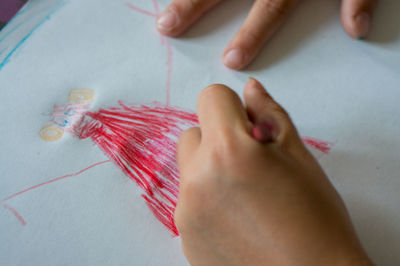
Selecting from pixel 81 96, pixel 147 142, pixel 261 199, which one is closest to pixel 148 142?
pixel 147 142

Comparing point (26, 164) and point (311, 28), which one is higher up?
point (311, 28)

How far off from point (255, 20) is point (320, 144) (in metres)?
0.28

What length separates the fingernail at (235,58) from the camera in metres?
0.61

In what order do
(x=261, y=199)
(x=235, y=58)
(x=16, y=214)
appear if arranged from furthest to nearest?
Result: (x=235, y=58) → (x=16, y=214) → (x=261, y=199)

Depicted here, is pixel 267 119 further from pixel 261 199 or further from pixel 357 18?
pixel 357 18

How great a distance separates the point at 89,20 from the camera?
65cm

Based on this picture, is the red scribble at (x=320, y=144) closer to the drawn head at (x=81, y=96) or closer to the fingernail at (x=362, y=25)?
the fingernail at (x=362, y=25)

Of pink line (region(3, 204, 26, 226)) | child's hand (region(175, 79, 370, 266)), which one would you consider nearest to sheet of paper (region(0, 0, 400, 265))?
pink line (region(3, 204, 26, 226))

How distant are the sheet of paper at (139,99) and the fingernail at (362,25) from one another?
17 mm

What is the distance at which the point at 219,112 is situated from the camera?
1.22ft

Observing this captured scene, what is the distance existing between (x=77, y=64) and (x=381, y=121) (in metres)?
0.57

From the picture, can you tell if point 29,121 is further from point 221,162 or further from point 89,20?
point 221,162

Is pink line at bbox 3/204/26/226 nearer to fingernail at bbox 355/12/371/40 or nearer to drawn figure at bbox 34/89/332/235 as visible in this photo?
drawn figure at bbox 34/89/332/235

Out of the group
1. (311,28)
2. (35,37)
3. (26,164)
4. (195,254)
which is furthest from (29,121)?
(311,28)
